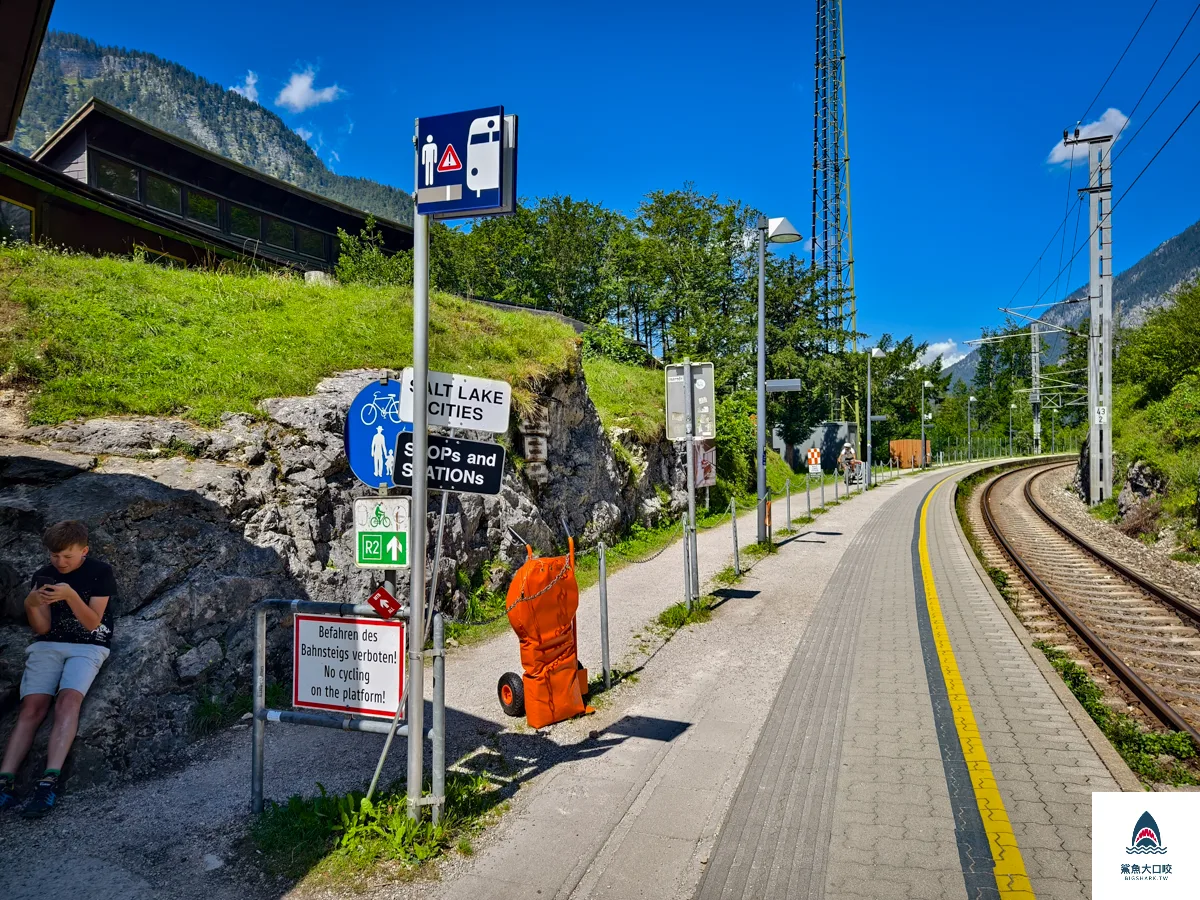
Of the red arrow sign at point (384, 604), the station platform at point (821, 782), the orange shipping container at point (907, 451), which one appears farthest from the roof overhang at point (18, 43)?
the orange shipping container at point (907, 451)

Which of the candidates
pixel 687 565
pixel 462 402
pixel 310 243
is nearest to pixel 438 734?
pixel 462 402

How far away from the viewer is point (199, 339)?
10234 millimetres

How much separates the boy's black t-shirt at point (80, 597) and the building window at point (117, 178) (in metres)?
22.0

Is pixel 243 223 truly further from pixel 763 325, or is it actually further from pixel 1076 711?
pixel 1076 711

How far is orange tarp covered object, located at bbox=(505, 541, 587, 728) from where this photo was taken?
5887mm

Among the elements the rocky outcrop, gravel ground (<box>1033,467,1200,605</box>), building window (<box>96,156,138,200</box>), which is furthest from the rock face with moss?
the rocky outcrop

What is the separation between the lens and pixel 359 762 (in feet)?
17.2

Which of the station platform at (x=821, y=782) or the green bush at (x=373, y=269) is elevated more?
the green bush at (x=373, y=269)


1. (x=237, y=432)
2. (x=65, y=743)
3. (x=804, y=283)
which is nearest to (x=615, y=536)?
(x=237, y=432)

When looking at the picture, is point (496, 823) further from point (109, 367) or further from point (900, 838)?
point (109, 367)

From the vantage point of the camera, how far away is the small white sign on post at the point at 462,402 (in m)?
4.54

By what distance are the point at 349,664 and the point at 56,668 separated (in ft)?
6.48

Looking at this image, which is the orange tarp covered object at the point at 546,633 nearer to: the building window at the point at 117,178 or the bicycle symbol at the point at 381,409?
the bicycle symbol at the point at 381,409

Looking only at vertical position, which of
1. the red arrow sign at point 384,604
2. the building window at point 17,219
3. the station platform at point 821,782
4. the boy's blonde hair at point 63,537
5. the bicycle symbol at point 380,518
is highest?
the building window at point 17,219
